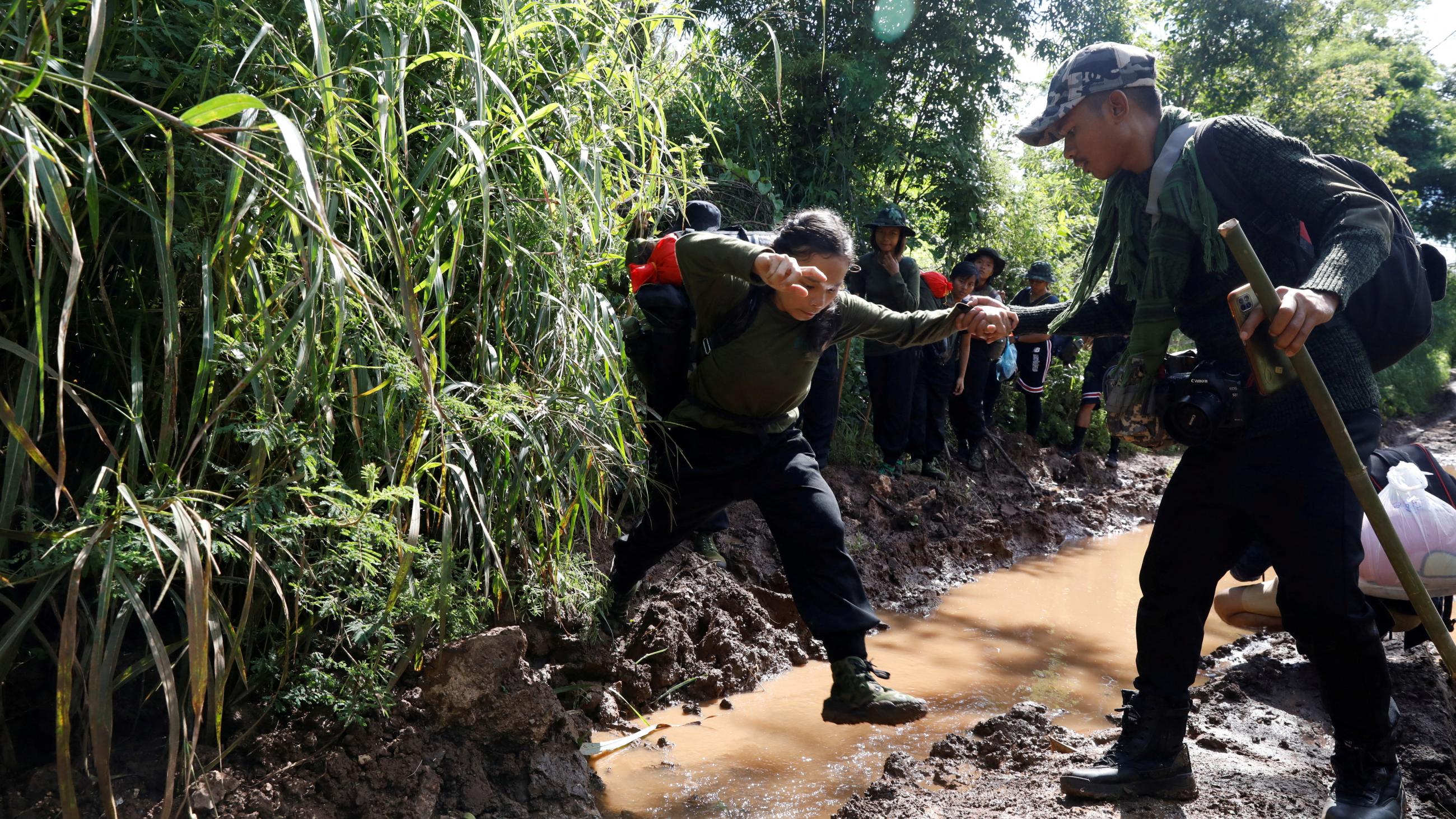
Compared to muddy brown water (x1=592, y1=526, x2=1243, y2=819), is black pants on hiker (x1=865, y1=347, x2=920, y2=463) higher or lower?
higher

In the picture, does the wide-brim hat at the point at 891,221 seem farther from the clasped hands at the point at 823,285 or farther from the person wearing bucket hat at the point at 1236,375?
the person wearing bucket hat at the point at 1236,375

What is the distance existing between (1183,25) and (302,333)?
17.4 m

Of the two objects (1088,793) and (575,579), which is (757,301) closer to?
(575,579)

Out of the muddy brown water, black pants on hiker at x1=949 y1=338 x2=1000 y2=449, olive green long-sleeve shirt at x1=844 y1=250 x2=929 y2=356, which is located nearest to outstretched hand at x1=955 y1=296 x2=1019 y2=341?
the muddy brown water

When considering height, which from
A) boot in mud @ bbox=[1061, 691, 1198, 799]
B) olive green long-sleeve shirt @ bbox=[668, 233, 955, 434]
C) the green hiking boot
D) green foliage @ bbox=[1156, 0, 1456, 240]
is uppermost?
green foliage @ bbox=[1156, 0, 1456, 240]

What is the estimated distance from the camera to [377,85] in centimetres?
245

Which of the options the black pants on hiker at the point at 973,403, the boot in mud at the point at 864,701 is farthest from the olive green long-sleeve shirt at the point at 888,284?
the boot in mud at the point at 864,701

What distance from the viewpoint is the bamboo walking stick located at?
2.06m

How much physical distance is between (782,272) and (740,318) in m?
0.44

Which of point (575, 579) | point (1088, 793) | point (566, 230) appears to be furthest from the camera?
point (575, 579)

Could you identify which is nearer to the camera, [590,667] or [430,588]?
[430,588]

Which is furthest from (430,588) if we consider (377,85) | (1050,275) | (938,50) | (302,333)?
(938,50)

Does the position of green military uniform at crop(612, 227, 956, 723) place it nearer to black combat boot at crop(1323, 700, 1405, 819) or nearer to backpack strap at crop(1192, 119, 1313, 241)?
backpack strap at crop(1192, 119, 1313, 241)

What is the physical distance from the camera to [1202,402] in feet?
8.02
